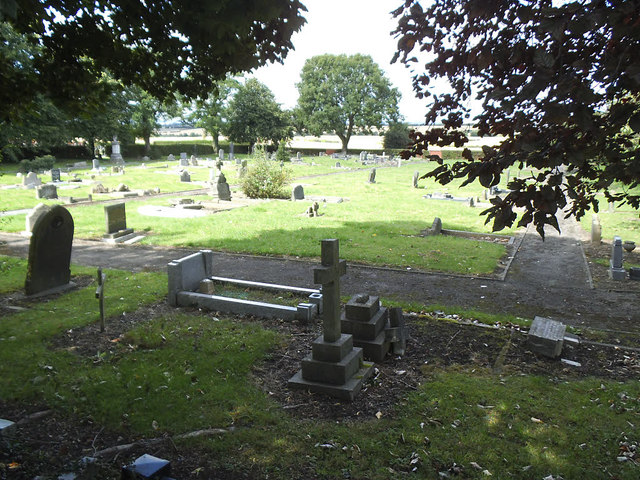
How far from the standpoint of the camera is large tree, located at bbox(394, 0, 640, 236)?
2.82m

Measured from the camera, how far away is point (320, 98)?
69750 millimetres

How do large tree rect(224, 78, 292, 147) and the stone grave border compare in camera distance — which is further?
large tree rect(224, 78, 292, 147)

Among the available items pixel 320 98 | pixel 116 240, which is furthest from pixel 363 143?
pixel 116 240

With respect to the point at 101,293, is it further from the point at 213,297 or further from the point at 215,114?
the point at 215,114

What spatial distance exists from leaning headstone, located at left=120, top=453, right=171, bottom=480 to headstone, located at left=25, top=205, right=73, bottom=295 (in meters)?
6.47

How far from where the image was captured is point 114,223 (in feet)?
46.7

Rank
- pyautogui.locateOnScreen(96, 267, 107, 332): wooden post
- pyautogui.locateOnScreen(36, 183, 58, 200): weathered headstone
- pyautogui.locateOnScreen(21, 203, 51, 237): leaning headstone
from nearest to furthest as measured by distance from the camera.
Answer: pyautogui.locateOnScreen(96, 267, 107, 332): wooden post, pyautogui.locateOnScreen(21, 203, 51, 237): leaning headstone, pyautogui.locateOnScreen(36, 183, 58, 200): weathered headstone

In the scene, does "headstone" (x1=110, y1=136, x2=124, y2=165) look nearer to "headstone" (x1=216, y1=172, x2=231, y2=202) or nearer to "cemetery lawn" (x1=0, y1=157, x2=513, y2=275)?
"cemetery lawn" (x1=0, y1=157, x2=513, y2=275)

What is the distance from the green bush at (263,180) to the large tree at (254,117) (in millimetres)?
37844

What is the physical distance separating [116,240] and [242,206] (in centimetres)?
760

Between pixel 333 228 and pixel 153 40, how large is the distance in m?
11.5

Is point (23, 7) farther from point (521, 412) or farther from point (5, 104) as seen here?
point (521, 412)

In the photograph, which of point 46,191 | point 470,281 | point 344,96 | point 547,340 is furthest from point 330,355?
point 344,96

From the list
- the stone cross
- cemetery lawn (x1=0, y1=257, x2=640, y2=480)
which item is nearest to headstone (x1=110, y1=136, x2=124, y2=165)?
cemetery lawn (x1=0, y1=257, x2=640, y2=480)
